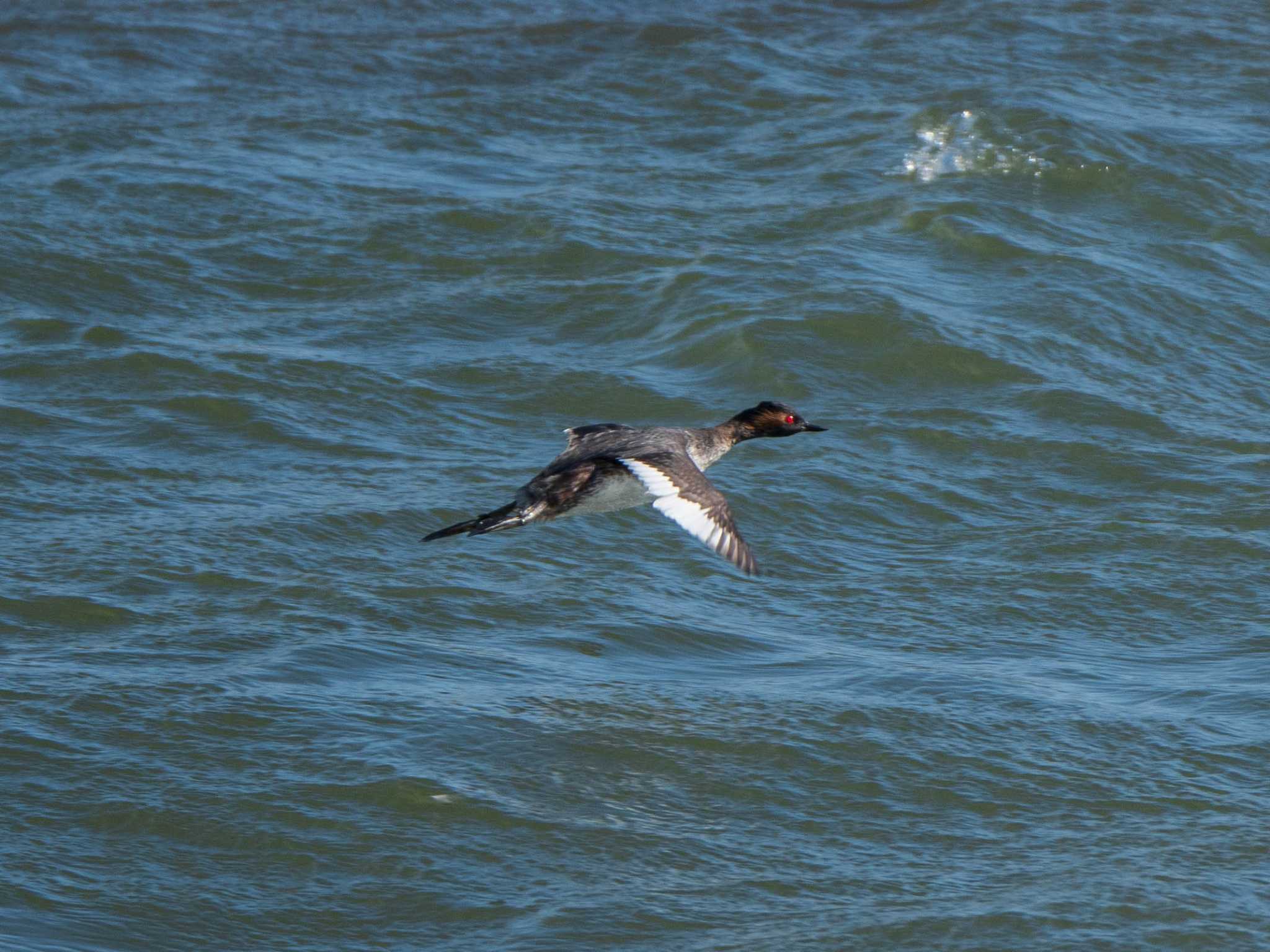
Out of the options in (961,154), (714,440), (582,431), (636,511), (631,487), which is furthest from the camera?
(961,154)

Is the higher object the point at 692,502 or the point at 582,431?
the point at 582,431

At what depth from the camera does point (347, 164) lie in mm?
12977

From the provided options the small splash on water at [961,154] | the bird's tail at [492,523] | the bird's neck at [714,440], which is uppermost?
the small splash on water at [961,154]

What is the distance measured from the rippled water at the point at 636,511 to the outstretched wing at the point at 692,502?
2.35ft

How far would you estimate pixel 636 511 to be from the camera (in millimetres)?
9039

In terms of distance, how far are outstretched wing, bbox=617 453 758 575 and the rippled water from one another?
2.35 feet

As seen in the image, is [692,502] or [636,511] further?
[636,511]

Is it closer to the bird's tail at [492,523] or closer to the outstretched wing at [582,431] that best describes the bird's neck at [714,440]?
the outstretched wing at [582,431]

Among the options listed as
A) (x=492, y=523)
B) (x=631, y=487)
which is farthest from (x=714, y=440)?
(x=492, y=523)

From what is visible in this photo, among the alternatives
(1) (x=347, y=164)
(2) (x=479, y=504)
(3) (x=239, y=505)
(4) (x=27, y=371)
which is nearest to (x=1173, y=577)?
(2) (x=479, y=504)

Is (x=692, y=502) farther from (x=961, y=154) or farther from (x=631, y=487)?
(x=961, y=154)

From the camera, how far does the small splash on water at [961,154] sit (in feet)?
42.9

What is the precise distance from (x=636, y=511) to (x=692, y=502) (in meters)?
2.01

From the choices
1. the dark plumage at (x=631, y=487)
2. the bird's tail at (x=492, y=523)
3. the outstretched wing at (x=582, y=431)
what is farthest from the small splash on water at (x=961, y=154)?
the bird's tail at (x=492, y=523)
